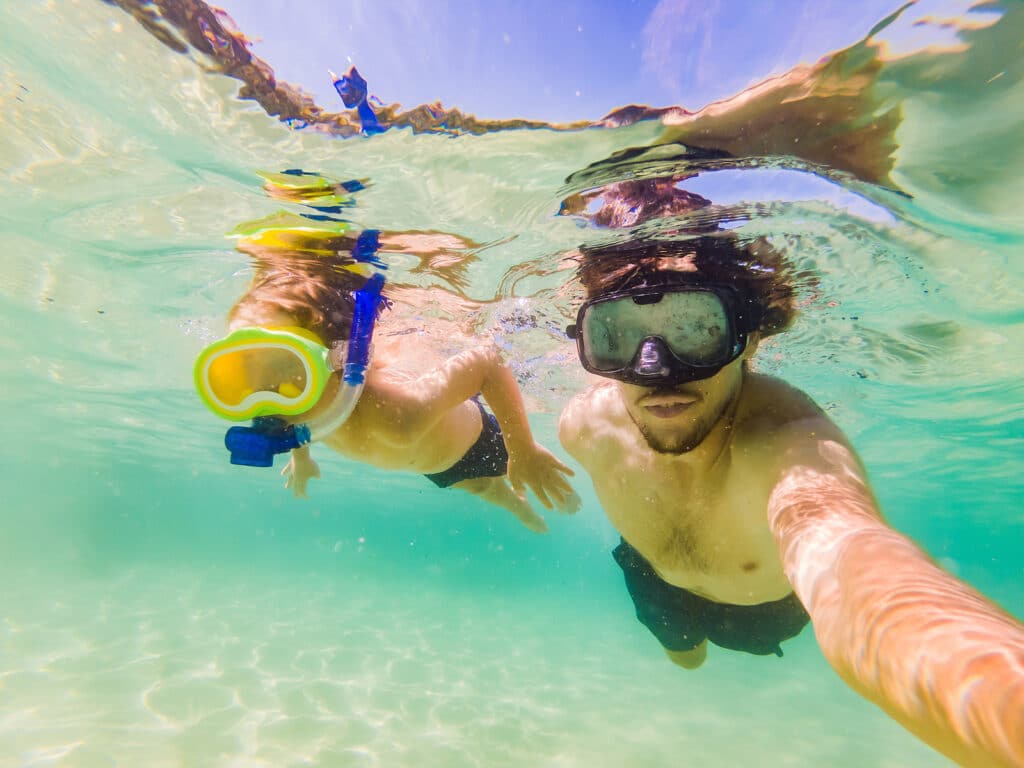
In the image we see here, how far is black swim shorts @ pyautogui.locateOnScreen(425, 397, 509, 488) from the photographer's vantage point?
7504 mm

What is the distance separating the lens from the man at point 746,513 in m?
1.49

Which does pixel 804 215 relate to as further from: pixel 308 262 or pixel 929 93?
pixel 308 262

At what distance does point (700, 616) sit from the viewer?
20.0ft

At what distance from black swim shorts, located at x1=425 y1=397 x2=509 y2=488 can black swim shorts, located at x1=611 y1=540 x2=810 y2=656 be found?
2.13m

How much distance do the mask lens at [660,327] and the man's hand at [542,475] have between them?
5.27ft

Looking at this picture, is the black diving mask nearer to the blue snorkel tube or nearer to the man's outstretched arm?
the man's outstretched arm

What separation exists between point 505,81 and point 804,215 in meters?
3.99

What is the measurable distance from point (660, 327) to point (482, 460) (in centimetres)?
394

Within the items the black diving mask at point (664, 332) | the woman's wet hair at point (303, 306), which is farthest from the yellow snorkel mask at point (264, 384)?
the black diving mask at point (664, 332)

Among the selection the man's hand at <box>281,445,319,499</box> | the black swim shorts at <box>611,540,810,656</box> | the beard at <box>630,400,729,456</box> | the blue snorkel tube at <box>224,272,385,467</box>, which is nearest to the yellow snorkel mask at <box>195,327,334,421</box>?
the blue snorkel tube at <box>224,272,385,467</box>

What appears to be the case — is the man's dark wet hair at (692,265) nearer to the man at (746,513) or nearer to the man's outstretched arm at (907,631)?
→ the man at (746,513)

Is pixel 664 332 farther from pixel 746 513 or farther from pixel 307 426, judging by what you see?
pixel 307 426

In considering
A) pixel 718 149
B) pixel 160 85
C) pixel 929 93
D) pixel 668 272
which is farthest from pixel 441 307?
pixel 929 93

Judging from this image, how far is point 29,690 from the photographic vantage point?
31.0ft
